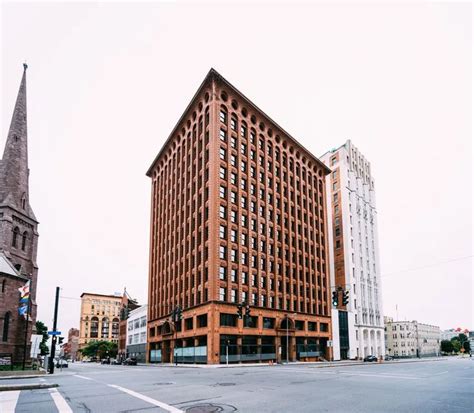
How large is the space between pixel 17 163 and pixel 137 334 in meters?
49.7

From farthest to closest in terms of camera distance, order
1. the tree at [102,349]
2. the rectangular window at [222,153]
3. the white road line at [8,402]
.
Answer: the tree at [102,349]
the rectangular window at [222,153]
the white road line at [8,402]

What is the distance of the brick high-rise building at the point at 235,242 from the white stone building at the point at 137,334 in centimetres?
785

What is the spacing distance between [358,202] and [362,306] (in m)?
23.7

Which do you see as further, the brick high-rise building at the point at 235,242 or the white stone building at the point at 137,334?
the white stone building at the point at 137,334

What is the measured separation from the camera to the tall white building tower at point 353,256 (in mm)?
79863

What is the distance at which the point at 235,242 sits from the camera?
186 ft

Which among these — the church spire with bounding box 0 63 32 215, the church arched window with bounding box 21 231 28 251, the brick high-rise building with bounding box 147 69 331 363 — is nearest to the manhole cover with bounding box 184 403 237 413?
the brick high-rise building with bounding box 147 69 331 363

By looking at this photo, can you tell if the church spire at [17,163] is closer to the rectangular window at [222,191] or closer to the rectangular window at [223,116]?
the rectangular window at [222,191]

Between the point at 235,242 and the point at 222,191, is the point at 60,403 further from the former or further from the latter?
the point at 222,191

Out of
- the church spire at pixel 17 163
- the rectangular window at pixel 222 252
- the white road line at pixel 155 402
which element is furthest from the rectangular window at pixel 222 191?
the white road line at pixel 155 402

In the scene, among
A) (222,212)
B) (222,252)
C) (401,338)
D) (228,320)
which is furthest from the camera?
(401,338)

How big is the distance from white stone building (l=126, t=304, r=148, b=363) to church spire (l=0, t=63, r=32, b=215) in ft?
126

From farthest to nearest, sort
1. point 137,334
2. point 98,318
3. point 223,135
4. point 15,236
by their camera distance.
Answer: point 98,318, point 137,334, point 223,135, point 15,236

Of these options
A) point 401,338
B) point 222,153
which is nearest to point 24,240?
point 222,153
